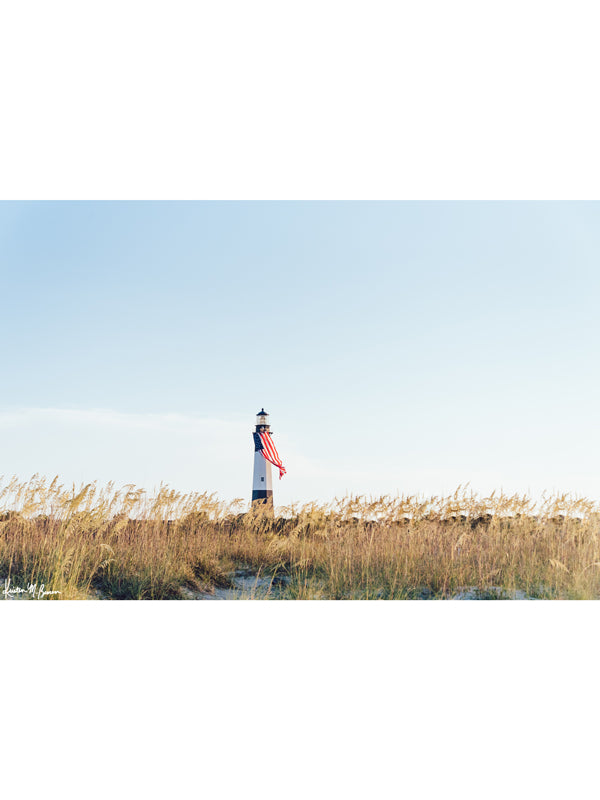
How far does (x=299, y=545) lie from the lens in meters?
4.47

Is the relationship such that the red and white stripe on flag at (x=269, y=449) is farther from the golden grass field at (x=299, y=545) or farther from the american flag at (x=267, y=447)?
the golden grass field at (x=299, y=545)

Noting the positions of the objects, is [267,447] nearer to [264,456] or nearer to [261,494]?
[264,456]

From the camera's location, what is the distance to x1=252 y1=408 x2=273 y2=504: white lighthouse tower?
15.6 ft

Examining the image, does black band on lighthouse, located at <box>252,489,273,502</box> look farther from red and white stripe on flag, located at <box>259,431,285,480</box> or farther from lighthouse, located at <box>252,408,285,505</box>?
red and white stripe on flag, located at <box>259,431,285,480</box>

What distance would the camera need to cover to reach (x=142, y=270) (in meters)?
4.81
